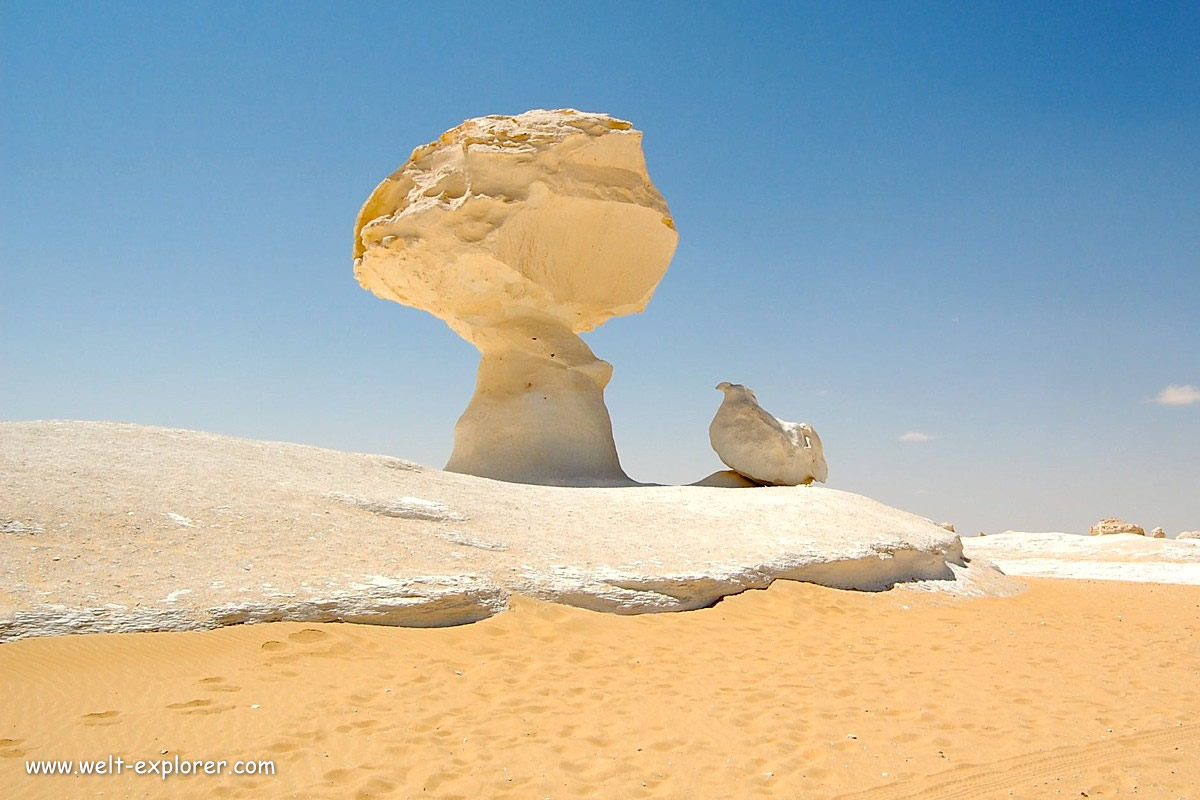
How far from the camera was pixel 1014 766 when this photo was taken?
3.91 m

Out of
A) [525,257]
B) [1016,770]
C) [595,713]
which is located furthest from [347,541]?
[525,257]

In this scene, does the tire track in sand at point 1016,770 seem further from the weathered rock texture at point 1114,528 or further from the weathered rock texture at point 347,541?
the weathered rock texture at point 1114,528

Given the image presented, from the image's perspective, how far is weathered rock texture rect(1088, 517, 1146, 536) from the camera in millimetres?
16453

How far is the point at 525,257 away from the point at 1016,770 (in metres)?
9.70

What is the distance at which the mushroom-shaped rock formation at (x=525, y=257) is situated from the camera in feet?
38.5

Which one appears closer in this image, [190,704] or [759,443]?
[190,704]

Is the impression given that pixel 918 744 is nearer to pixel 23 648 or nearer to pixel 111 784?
pixel 111 784

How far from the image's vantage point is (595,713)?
Answer: 14.4ft

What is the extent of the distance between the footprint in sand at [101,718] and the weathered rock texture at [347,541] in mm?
783

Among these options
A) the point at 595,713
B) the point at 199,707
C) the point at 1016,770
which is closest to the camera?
the point at 1016,770

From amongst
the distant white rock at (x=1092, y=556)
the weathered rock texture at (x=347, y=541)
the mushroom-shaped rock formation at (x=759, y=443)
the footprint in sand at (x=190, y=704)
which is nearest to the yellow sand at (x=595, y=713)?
the footprint in sand at (x=190, y=704)

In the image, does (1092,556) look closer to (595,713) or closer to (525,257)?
(525,257)

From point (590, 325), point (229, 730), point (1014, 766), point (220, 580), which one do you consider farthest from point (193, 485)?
point (590, 325)

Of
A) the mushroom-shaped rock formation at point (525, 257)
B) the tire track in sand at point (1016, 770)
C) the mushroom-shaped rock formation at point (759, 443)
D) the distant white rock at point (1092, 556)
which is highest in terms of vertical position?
the mushroom-shaped rock formation at point (525, 257)
